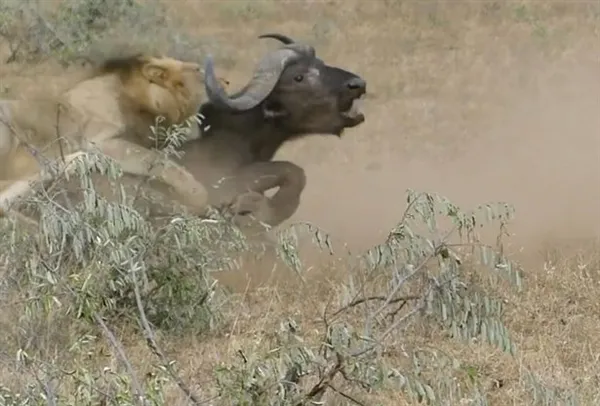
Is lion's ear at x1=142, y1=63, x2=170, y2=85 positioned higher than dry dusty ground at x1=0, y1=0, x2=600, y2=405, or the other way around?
lion's ear at x1=142, y1=63, x2=170, y2=85

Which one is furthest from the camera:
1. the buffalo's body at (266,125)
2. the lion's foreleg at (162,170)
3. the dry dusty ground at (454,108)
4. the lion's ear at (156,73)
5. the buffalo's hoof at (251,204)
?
the dry dusty ground at (454,108)

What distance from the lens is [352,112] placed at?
705 cm

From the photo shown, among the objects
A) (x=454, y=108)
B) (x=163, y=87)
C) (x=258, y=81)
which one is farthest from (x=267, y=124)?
(x=454, y=108)

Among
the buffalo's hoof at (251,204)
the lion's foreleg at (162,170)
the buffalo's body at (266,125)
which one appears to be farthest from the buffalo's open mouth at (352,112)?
the lion's foreleg at (162,170)

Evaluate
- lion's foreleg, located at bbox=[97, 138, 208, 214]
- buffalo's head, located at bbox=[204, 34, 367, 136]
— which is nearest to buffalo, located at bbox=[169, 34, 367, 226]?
buffalo's head, located at bbox=[204, 34, 367, 136]

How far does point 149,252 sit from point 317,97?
2786mm

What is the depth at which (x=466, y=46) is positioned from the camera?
870 cm

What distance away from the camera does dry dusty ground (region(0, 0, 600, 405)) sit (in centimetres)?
726

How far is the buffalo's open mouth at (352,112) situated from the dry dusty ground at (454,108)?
0.22m

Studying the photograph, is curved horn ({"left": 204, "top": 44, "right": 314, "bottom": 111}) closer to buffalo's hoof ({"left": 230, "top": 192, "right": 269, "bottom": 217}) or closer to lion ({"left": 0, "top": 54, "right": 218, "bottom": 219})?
lion ({"left": 0, "top": 54, "right": 218, "bottom": 219})

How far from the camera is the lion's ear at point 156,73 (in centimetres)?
689

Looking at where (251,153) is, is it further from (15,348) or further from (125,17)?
(15,348)

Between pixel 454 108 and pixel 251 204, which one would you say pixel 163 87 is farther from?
pixel 454 108

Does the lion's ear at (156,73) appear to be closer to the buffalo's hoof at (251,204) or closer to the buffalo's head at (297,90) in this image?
the buffalo's head at (297,90)
